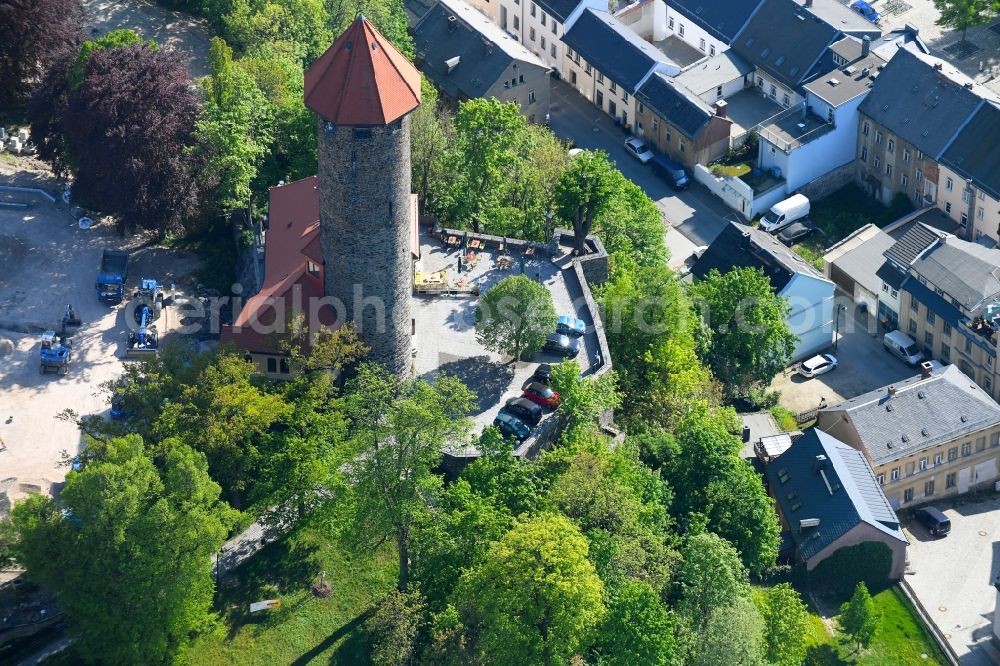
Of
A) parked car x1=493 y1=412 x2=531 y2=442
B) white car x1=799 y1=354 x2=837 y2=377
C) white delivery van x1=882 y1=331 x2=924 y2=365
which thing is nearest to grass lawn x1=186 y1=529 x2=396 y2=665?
parked car x1=493 y1=412 x2=531 y2=442

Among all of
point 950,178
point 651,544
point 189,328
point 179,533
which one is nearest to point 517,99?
point 950,178

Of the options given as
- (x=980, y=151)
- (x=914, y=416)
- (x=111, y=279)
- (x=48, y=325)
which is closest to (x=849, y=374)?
(x=914, y=416)

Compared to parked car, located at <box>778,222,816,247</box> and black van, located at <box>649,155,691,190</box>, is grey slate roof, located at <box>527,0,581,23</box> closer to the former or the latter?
black van, located at <box>649,155,691,190</box>

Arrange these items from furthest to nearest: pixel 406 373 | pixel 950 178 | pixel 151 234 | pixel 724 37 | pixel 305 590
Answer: pixel 724 37
pixel 950 178
pixel 151 234
pixel 406 373
pixel 305 590

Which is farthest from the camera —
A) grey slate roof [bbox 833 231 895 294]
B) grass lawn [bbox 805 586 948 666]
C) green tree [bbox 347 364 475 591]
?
grey slate roof [bbox 833 231 895 294]

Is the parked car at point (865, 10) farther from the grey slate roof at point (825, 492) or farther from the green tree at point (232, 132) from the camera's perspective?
the green tree at point (232, 132)

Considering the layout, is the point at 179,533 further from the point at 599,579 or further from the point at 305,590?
the point at 599,579
